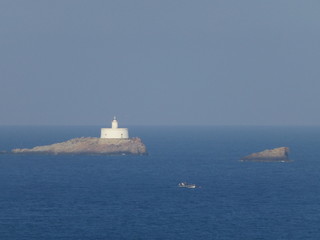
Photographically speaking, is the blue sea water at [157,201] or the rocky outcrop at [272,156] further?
the rocky outcrop at [272,156]

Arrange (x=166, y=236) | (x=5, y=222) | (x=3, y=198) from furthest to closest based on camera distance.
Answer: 1. (x=3, y=198)
2. (x=5, y=222)
3. (x=166, y=236)

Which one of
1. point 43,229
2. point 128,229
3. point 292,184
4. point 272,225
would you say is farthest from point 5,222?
point 292,184

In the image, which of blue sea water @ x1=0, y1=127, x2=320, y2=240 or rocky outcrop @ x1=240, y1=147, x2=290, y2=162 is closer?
blue sea water @ x1=0, y1=127, x2=320, y2=240

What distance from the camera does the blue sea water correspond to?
94.5 meters

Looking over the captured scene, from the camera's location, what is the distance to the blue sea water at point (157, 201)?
94500mm

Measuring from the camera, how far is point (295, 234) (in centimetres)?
9312

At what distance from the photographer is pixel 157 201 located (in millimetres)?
116438

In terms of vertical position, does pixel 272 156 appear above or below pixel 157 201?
above

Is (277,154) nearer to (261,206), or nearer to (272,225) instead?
(261,206)

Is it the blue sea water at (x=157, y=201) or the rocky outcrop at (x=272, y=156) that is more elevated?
the rocky outcrop at (x=272, y=156)

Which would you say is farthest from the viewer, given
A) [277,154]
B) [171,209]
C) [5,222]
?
[277,154]

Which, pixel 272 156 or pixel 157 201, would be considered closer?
pixel 157 201

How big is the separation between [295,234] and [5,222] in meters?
29.9

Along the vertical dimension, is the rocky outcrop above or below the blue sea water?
above
